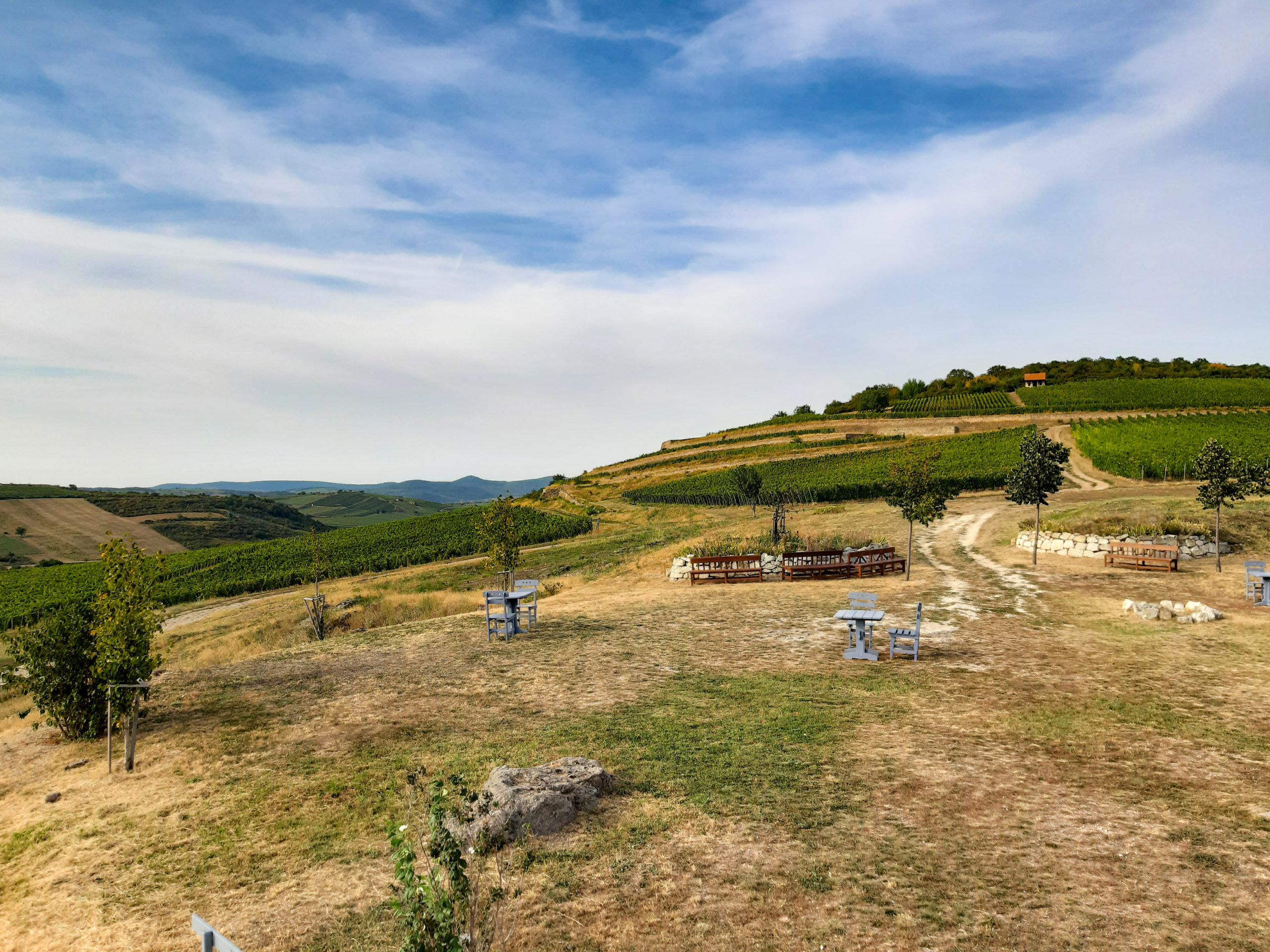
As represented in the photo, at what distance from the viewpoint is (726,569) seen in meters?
23.6

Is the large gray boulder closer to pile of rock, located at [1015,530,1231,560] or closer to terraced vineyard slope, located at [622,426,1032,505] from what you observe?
pile of rock, located at [1015,530,1231,560]

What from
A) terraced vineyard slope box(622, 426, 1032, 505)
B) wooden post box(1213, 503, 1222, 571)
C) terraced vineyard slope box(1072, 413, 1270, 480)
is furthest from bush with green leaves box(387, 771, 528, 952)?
terraced vineyard slope box(1072, 413, 1270, 480)

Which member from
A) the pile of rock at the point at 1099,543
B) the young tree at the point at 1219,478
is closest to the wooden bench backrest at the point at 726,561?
the pile of rock at the point at 1099,543

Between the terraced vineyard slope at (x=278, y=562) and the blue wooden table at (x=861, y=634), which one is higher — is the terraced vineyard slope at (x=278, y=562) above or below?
below

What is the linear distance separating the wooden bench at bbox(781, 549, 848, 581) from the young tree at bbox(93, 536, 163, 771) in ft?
60.6

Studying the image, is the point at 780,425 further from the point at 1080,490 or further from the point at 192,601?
the point at 192,601

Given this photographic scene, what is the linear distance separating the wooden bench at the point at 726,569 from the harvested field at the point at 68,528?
91.3 metres

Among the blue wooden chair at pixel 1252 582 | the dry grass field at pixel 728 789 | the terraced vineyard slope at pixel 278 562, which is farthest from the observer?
the terraced vineyard slope at pixel 278 562

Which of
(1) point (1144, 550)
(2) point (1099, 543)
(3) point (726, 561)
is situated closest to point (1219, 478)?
(1) point (1144, 550)

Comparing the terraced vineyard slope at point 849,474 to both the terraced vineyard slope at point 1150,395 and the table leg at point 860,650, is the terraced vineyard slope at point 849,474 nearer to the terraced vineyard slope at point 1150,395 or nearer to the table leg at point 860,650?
the terraced vineyard slope at point 1150,395

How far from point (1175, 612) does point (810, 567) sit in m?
10.2

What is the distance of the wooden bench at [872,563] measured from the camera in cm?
2352

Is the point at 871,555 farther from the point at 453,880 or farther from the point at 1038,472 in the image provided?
the point at 453,880

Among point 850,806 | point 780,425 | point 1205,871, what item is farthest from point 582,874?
point 780,425
